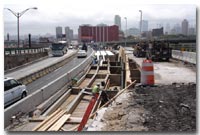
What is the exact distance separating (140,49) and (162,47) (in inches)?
252

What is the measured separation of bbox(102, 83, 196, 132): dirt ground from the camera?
22.3ft

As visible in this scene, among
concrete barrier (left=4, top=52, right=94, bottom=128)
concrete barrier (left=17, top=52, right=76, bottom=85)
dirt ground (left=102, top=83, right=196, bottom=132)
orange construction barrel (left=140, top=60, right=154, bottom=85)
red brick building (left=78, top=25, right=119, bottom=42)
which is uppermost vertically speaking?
red brick building (left=78, top=25, right=119, bottom=42)

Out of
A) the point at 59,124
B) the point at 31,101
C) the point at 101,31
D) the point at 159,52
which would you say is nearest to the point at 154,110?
the point at 59,124

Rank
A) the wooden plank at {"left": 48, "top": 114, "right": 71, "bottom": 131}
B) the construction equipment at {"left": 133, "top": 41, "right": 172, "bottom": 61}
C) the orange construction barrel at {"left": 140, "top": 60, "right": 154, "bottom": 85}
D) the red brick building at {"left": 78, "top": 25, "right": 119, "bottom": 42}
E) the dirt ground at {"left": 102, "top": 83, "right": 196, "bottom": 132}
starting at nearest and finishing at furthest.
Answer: the dirt ground at {"left": 102, "top": 83, "right": 196, "bottom": 132}, the wooden plank at {"left": 48, "top": 114, "right": 71, "bottom": 131}, the orange construction barrel at {"left": 140, "top": 60, "right": 154, "bottom": 85}, the red brick building at {"left": 78, "top": 25, "right": 119, "bottom": 42}, the construction equipment at {"left": 133, "top": 41, "right": 172, "bottom": 61}

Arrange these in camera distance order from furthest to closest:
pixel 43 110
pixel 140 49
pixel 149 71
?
pixel 140 49
pixel 43 110
pixel 149 71

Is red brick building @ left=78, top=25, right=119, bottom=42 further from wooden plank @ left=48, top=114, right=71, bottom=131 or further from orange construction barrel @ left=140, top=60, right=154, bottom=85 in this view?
wooden plank @ left=48, top=114, right=71, bottom=131

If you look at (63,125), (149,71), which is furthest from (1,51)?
(149,71)

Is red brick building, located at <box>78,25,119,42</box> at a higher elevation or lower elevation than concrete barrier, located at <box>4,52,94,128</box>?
higher

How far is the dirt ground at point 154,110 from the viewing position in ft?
22.3

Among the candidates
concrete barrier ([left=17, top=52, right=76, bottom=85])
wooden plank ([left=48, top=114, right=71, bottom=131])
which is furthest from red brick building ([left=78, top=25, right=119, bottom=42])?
wooden plank ([left=48, top=114, right=71, bottom=131])

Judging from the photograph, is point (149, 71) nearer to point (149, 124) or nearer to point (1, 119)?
point (149, 124)

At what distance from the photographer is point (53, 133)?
6.54 meters

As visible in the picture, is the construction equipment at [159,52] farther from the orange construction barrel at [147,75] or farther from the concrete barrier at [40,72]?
the orange construction barrel at [147,75]

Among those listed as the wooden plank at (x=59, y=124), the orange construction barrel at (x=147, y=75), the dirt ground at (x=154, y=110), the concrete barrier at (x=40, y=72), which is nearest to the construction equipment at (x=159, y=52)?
the concrete barrier at (x=40, y=72)
